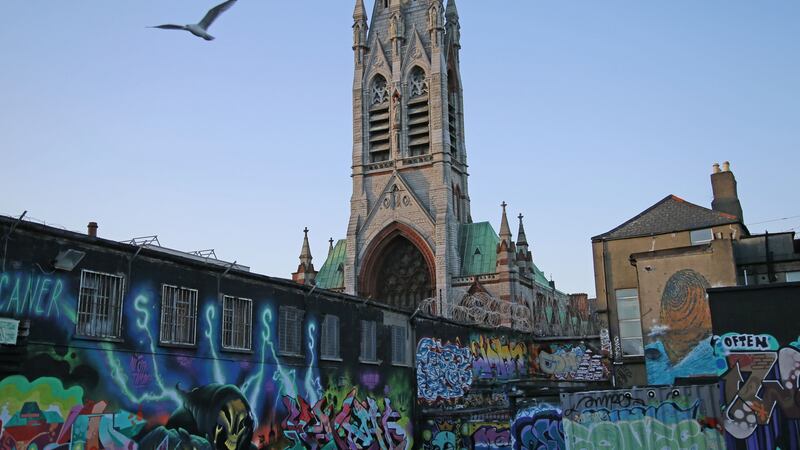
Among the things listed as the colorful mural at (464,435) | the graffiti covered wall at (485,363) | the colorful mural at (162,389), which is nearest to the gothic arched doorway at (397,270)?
the graffiti covered wall at (485,363)

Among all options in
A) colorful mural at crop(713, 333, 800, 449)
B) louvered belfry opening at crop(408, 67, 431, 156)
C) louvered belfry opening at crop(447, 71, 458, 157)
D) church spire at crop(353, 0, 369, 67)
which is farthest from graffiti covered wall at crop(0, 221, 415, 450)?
church spire at crop(353, 0, 369, 67)

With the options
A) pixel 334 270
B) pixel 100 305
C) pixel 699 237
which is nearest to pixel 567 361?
pixel 699 237

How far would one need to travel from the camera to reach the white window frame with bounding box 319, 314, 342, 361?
82.4ft

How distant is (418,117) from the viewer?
69000 millimetres

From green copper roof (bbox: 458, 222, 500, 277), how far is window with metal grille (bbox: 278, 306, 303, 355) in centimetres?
4020

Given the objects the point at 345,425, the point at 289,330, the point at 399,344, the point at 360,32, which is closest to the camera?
the point at 289,330

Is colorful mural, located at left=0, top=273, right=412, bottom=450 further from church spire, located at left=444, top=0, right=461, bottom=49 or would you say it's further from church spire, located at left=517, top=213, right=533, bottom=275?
church spire, located at left=444, top=0, right=461, bottom=49

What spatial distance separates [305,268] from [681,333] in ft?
148

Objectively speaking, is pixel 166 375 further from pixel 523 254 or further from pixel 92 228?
pixel 523 254

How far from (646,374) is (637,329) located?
2.04 meters

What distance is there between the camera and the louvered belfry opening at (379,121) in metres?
69.7

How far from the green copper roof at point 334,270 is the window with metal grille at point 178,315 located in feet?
159

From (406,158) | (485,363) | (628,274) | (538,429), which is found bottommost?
(538,429)

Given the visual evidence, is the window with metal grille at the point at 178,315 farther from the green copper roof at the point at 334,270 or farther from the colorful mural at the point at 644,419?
the green copper roof at the point at 334,270
